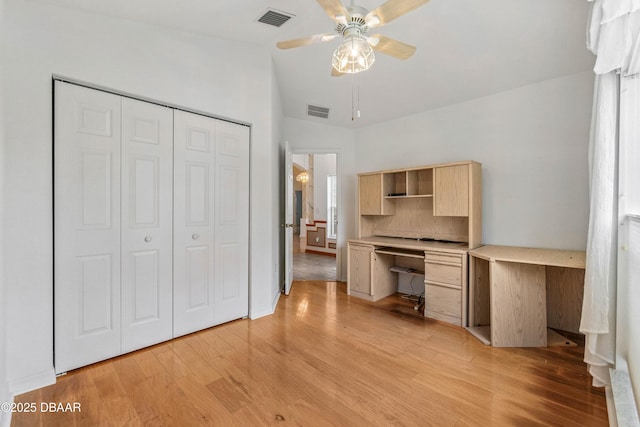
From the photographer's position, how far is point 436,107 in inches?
146

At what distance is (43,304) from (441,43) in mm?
3814

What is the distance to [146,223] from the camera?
7.73 feet

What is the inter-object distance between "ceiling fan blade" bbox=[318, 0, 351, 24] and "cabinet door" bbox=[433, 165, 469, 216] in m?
2.14

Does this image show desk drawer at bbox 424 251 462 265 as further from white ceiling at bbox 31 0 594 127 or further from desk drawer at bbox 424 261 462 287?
white ceiling at bbox 31 0 594 127

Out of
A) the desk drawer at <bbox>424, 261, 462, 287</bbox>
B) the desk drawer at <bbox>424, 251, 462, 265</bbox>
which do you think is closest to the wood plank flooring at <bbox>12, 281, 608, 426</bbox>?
the desk drawer at <bbox>424, 261, 462, 287</bbox>

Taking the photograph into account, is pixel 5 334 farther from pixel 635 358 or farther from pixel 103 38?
pixel 635 358

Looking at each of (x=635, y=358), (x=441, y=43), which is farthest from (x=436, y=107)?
(x=635, y=358)

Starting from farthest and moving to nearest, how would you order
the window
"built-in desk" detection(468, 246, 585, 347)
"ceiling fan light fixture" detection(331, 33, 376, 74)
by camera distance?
the window
"built-in desk" detection(468, 246, 585, 347)
"ceiling fan light fixture" detection(331, 33, 376, 74)

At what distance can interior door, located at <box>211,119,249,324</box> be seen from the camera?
2.81 m

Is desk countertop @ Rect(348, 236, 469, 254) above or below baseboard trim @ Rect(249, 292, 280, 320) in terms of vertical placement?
above

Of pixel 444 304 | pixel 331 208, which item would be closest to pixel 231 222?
pixel 444 304

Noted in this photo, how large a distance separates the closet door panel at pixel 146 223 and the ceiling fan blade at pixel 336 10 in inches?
66.9

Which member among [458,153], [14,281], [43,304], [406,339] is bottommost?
[406,339]

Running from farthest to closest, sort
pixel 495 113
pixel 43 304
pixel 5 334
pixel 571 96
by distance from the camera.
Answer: pixel 495 113 < pixel 571 96 < pixel 43 304 < pixel 5 334
